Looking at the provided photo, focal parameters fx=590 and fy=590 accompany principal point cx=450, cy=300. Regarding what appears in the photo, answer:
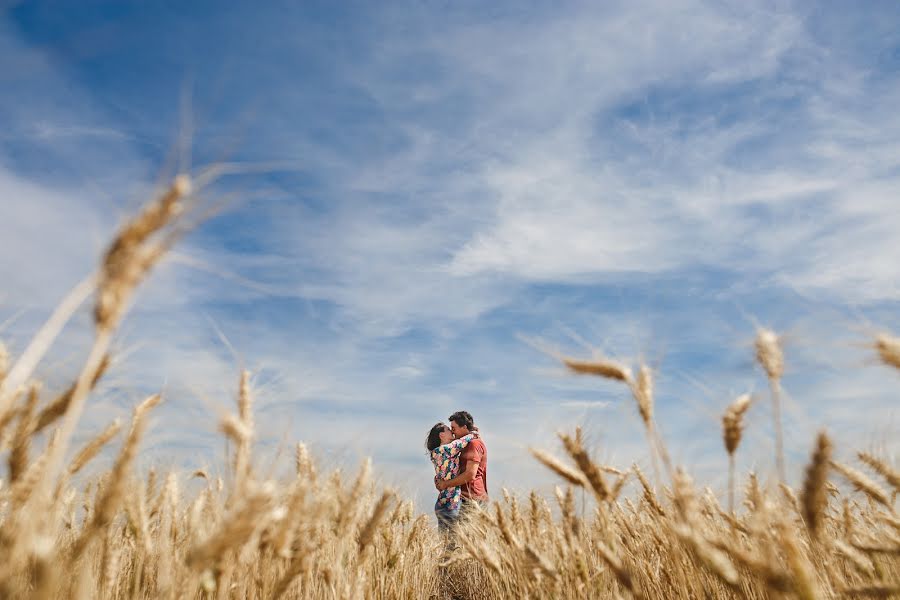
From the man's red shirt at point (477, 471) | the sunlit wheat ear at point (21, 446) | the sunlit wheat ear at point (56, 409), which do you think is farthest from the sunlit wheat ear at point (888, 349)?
the man's red shirt at point (477, 471)

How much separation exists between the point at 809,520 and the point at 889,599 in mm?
772

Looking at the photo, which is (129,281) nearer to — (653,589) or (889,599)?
(889,599)

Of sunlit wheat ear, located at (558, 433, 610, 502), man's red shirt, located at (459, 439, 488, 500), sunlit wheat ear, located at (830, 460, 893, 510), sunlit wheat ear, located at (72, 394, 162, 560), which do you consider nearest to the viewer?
sunlit wheat ear, located at (72, 394, 162, 560)

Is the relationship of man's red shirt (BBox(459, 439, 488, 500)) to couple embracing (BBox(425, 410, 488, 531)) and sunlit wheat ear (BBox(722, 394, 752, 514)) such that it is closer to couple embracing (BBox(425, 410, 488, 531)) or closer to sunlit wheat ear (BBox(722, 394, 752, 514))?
couple embracing (BBox(425, 410, 488, 531))

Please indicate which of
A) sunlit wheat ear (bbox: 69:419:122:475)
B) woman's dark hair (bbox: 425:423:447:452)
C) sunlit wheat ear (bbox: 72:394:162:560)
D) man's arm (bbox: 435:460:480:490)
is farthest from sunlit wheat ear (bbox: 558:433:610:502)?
woman's dark hair (bbox: 425:423:447:452)

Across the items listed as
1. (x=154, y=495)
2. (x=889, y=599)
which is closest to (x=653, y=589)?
(x=889, y=599)

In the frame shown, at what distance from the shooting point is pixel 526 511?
4332 mm

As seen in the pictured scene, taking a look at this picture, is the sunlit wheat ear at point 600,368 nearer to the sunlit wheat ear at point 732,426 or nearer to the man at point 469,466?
the sunlit wheat ear at point 732,426

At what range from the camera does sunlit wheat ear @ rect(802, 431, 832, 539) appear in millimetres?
1771

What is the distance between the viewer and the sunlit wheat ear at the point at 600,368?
206cm

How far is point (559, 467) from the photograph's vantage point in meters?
2.33

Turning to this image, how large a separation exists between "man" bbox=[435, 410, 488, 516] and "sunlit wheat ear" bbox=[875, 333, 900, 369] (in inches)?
216

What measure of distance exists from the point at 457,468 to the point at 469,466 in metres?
0.50

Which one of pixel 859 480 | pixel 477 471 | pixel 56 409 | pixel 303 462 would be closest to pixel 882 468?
pixel 859 480
